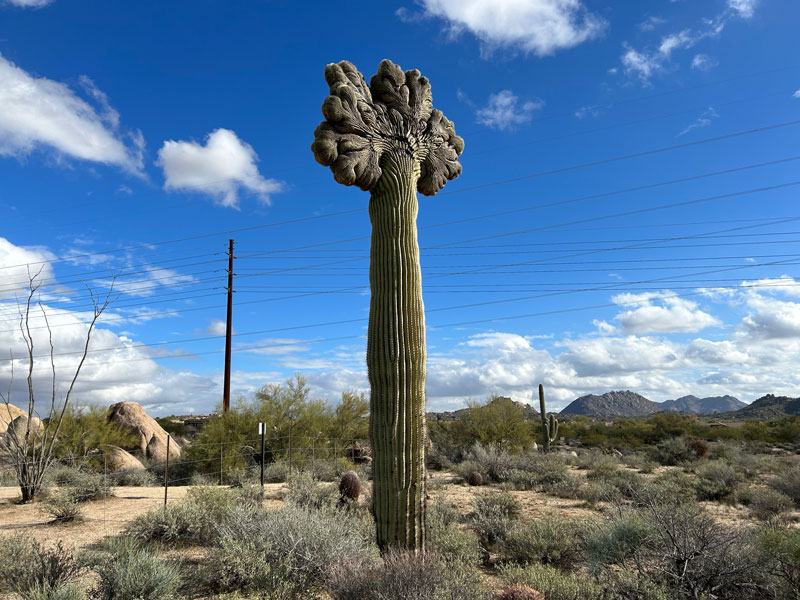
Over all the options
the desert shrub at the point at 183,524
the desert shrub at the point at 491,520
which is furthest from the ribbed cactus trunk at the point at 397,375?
the desert shrub at the point at 183,524

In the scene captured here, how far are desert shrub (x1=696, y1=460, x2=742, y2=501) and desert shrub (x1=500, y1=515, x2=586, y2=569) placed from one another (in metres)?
7.01

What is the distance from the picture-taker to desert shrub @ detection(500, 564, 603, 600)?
4.96 m

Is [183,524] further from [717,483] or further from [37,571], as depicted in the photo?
[717,483]

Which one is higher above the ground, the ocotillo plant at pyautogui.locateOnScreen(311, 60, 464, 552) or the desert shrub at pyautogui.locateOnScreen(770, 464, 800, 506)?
the ocotillo plant at pyautogui.locateOnScreen(311, 60, 464, 552)

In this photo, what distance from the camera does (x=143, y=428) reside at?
82.4 ft

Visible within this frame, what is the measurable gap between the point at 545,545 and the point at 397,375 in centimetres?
360

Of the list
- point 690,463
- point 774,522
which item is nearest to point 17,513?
point 774,522

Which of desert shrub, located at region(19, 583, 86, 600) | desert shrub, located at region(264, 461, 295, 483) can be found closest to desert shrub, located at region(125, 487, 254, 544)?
desert shrub, located at region(19, 583, 86, 600)

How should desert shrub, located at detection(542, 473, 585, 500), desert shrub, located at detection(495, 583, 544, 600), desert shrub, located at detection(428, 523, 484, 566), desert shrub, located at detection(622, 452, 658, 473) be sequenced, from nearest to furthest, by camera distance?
desert shrub, located at detection(495, 583, 544, 600), desert shrub, located at detection(428, 523, 484, 566), desert shrub, located at detection(542, 473, 585, 500), desert shrub, located at detection(622, 452, 658, 473)

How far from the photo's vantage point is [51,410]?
43.6 ft

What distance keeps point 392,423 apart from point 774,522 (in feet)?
19.6

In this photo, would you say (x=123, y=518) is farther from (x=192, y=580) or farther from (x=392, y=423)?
(x=392, y=423)

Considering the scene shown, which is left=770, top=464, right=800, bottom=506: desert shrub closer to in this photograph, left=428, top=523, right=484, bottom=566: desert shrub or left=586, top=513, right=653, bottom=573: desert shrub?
left=586, top=513, right=653, bottom=573: desert shrub

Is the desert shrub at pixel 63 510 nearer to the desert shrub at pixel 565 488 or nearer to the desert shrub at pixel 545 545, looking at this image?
the desert shrub at pixel 545 545
